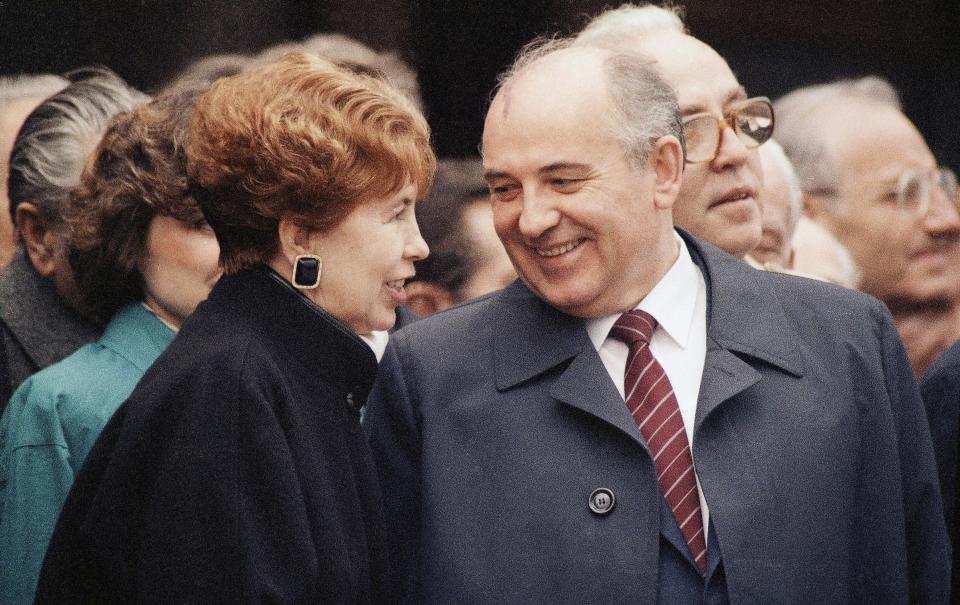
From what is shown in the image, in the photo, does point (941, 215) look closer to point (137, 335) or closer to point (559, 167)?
point (559, 167)

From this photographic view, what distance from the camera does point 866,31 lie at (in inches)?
206

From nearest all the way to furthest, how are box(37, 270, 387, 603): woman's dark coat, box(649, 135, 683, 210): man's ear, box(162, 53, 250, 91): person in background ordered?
1. box(37, 270, 387, 603): woman's dark coat
2. box(649, 135, 683, 210): man's ear
3. box(162, 53, 250, 91): person in background

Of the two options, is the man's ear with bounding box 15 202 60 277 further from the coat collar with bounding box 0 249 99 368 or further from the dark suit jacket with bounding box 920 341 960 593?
the dark suit jacket with bounding box 920 341 960 593

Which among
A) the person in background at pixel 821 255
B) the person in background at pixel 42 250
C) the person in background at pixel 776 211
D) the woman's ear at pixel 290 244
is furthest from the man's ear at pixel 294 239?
the person in background at pixel 821 255

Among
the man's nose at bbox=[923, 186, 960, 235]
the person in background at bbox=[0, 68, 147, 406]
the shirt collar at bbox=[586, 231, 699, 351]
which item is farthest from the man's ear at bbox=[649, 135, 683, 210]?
the man's nose at bbox=[923, 186, 960, 235]

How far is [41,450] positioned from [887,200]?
11.8 feet

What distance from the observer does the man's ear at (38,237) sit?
3.60 metres

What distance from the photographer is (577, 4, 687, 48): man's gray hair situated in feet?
12.6

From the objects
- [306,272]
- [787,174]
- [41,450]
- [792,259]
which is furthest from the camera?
[792,259]

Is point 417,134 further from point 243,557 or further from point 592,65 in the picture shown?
point 243,557

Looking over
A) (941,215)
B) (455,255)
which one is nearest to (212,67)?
(455,255)

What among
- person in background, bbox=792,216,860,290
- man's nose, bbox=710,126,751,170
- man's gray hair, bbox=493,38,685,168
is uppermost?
man's gray hair, bbox=493,38,685,168

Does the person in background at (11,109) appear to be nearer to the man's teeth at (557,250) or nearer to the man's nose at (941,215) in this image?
the man's teeth at (557,250)

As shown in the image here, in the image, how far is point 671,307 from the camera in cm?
292
